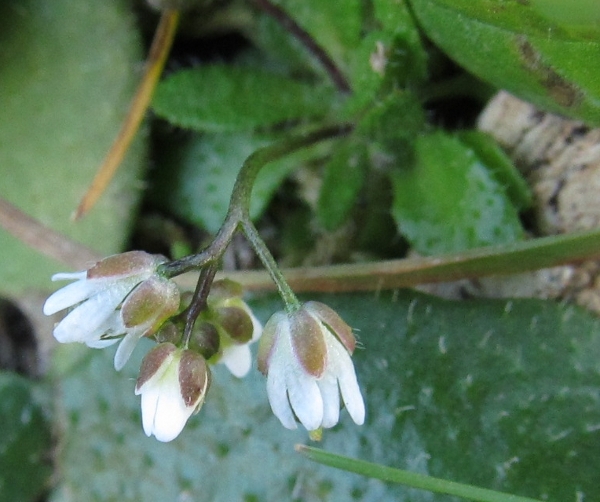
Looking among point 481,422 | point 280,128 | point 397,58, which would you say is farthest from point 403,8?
point 481,422

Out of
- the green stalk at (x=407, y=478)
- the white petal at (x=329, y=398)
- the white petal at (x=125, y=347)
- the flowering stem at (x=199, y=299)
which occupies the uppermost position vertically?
the flowering stem at (x=199, y=299)

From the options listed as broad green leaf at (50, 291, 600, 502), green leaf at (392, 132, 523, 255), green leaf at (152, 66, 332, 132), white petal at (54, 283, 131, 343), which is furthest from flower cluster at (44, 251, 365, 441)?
green leaf at (152, 66, 332, 132)

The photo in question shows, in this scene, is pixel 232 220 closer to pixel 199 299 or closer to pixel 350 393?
pixel 199 299

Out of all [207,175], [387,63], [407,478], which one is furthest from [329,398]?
[207,175]

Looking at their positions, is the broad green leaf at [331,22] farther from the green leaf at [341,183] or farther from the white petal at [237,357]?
the white petal at [237,357]

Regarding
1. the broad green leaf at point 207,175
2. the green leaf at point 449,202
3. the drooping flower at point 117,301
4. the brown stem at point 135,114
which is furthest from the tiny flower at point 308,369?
the brown stem at point 135,114

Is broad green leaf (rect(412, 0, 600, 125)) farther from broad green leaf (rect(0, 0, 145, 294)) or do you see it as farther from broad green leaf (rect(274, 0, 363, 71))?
broad green leaf (rect(0, 0, 145, 294))
